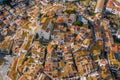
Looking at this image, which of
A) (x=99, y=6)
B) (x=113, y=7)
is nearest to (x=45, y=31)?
(x=99, y=6)

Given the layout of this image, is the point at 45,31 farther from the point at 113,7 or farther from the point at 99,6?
the point at 113,7

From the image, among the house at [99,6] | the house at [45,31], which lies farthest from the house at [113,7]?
the house at [45,31]

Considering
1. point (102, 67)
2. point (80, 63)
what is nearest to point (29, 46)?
point (80, 63)

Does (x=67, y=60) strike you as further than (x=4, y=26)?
No

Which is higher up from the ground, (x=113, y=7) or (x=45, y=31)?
(x=45, y=31)

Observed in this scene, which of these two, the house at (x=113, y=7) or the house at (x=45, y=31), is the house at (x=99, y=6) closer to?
the house at (x=113, y=7)

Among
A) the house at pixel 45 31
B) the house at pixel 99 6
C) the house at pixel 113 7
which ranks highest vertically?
the house at pixel 45 31

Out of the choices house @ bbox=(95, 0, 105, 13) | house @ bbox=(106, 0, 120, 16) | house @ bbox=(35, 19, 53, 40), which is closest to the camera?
house @ bbox=(35, 19, 53, 40)

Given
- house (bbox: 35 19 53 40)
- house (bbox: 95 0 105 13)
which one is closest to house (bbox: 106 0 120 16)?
house (bbox: 95 0 105 13)

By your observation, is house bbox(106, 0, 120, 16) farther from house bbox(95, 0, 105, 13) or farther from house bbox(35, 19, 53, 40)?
house bbox(35, 19, 53, 40)

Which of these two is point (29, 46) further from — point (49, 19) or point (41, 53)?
point (49, 19)

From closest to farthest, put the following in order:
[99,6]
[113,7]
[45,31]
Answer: [45,31], [99,6], [113,7]
